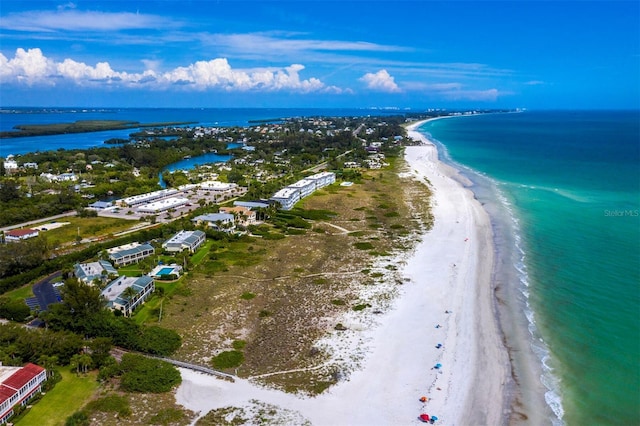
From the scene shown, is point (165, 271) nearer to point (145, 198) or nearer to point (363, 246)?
point (363, 246)

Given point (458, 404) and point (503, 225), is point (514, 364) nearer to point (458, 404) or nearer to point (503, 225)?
point (458, 404)

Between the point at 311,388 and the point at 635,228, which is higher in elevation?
the point at 635,228

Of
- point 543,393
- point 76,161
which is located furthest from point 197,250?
point 76,161

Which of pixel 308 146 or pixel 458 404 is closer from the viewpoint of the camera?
pixel 458 404

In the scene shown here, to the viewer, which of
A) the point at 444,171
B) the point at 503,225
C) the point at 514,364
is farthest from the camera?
the point at 444,171

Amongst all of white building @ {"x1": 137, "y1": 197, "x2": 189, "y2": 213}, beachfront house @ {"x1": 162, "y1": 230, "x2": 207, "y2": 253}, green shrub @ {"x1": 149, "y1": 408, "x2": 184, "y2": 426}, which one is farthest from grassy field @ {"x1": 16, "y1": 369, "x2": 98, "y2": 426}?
white building @ {"x1": 137, "y1": 197, "x2": 189, "y2": 213}
